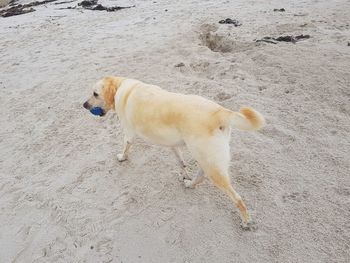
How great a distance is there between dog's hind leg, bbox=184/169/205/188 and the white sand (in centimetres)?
8

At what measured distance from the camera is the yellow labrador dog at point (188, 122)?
277cm

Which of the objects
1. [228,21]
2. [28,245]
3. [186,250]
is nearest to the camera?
[186,250]

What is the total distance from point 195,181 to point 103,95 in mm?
1421

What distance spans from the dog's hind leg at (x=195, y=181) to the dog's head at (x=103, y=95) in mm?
1217

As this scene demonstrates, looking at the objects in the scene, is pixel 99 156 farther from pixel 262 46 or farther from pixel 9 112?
pixel 262 46

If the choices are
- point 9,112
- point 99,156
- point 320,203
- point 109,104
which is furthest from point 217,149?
point 9,112

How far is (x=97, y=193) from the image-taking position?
3.73 m

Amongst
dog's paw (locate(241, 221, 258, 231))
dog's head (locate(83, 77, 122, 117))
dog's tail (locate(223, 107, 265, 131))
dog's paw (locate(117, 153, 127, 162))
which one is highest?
dog's tail (locate(223, 107, 265, 131))

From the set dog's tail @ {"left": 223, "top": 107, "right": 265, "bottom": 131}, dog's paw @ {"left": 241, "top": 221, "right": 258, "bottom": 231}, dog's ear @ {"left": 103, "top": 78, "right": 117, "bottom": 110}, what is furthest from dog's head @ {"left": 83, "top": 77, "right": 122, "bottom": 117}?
dog's paw @ {"left": 241, "top": 221, "right": 258, "bottom": 231}

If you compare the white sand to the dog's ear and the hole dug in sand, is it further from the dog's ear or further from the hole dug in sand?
the dog's ear

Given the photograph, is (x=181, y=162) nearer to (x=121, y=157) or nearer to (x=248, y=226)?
(x=121, y=157)

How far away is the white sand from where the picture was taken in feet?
10.0

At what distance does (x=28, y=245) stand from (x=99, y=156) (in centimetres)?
142

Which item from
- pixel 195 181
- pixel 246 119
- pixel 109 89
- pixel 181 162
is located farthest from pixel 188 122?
pixel 109 89
